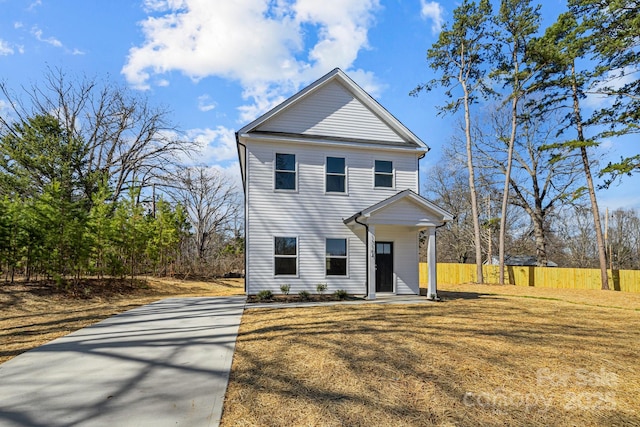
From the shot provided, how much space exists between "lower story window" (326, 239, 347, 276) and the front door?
1309 mm

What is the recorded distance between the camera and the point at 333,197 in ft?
41.0

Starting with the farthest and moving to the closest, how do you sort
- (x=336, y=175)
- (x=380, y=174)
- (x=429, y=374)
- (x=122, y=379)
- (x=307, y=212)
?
(x=380, y=174)
(x=336, y=175)
(x=307, y=212)
(x=429, y=374)
(x=122, y=379)

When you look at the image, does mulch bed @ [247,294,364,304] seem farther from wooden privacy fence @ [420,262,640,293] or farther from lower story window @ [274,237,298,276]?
wooden privacy fence @ [420,262,640,293]

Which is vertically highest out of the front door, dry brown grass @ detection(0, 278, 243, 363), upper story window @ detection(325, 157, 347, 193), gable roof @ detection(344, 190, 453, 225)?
upper story window @ detection(325, 157, 347, 193)

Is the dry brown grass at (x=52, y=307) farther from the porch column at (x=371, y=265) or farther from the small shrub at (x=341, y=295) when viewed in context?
the porch column at (x=371, y=265)

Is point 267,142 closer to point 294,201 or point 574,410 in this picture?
point 294,201

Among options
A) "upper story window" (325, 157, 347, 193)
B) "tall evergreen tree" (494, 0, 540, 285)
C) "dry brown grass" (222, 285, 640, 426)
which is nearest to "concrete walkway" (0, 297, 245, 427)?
"dry brown grass" (222, 285, 640, 426)

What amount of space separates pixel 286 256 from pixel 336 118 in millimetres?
5646

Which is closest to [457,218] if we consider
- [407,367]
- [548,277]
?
[548,277]

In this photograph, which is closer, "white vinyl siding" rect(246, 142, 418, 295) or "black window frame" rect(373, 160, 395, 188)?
"white vinyl siding" rect(246, 142, 418, 295)

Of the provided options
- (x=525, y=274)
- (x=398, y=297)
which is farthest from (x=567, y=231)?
(x=398, y=297)

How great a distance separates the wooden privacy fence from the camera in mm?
Result: 19312

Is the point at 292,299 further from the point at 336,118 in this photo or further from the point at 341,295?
the point at 336,118

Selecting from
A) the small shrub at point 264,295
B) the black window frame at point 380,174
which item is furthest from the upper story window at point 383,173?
the small shrub at point 264,295
